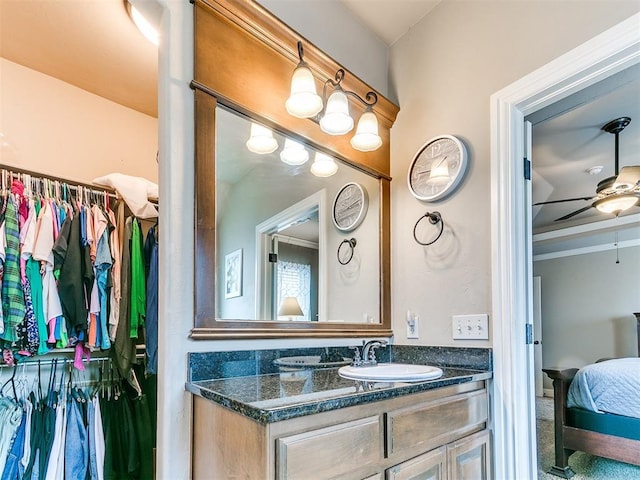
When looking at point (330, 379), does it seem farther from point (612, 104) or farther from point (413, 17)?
point (612, 104)

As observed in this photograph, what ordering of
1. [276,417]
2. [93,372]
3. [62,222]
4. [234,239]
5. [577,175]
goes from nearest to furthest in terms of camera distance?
[276,417] < [234,239] < [62,222] < [93,372] < [577,175]

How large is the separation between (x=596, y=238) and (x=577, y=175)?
2.08 meters

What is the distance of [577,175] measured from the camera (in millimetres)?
3799

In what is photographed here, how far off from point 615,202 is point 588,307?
3125mm

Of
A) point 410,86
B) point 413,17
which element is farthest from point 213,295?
point 413,17

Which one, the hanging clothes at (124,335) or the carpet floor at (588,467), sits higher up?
the hanging clothes at (124,335)

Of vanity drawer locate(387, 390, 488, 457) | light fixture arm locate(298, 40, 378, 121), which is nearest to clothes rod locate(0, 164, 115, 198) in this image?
light fixture arm locate(298, 40, 378, 121)

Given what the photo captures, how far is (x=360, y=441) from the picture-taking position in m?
1.13

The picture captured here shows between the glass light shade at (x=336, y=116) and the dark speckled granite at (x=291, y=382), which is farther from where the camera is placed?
the glass light shade at (x=336, y=116)

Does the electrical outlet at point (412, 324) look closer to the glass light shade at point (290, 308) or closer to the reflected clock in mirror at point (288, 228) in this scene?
the reflected clock in mirror at point (288, 228)

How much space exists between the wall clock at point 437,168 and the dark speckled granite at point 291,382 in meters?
0.75

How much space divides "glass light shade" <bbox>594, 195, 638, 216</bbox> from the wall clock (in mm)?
2005

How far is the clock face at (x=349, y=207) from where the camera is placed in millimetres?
2018

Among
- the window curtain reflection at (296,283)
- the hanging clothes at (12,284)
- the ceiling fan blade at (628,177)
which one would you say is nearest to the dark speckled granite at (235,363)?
the window curtain reflection at (296,283)
